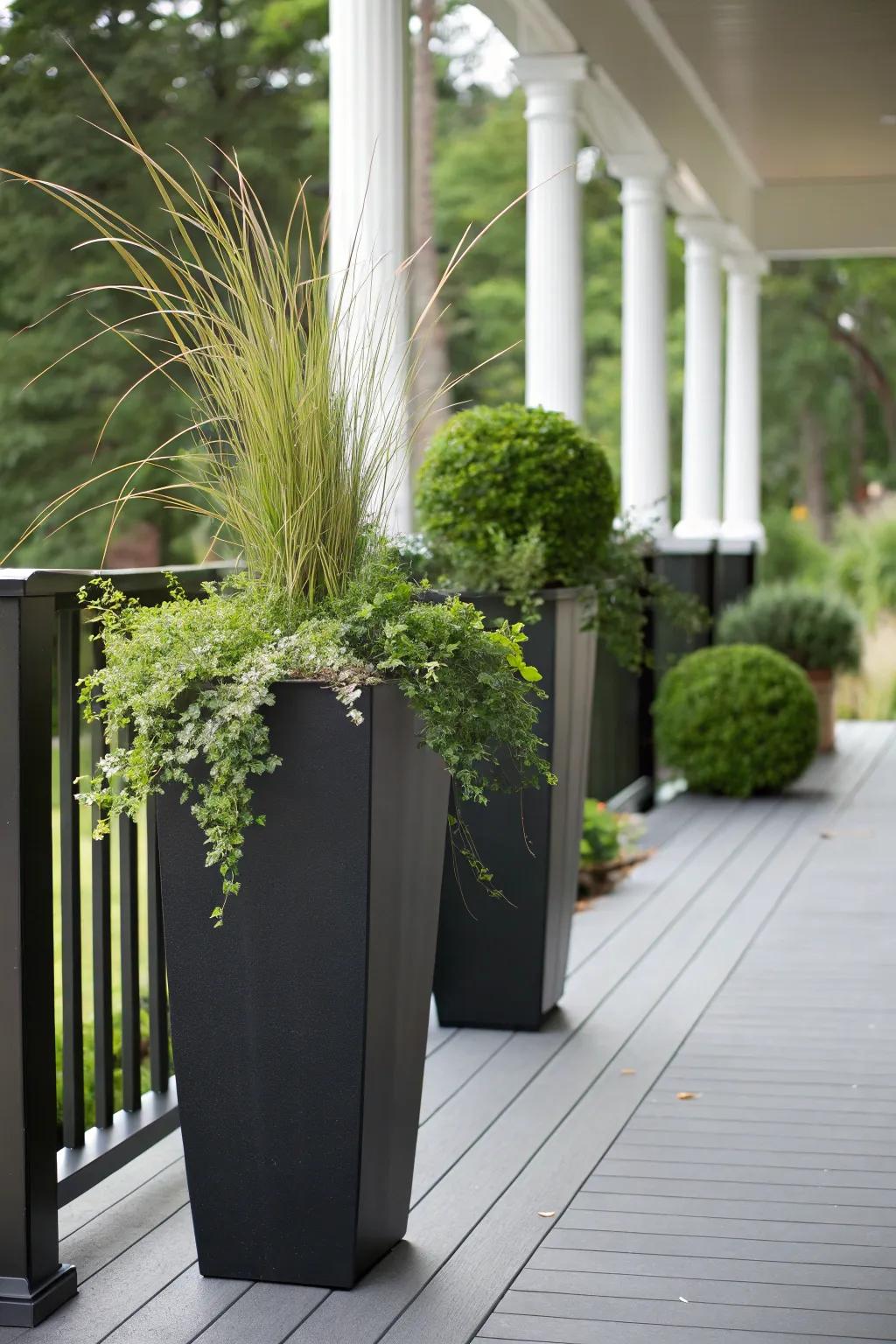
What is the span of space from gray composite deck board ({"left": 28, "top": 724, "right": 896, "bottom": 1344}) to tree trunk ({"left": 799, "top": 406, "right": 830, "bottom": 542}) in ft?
68.6

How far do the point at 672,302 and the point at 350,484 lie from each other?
21695mm

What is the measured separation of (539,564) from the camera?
12.4 feet

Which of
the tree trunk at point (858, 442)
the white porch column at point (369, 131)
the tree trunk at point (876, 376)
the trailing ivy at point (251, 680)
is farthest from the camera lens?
the tree trunk at point (858, 442)

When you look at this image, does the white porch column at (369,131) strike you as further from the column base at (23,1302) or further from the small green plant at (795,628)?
the small green plant at (795,628)

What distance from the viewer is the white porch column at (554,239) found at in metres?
6.40

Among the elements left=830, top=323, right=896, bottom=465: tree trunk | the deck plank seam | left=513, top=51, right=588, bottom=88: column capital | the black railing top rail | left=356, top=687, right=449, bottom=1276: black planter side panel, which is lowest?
the deck plank seam

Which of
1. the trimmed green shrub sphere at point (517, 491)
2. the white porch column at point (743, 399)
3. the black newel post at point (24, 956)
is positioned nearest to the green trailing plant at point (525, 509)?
the trimmed green shrub sphere at point (517, 491)

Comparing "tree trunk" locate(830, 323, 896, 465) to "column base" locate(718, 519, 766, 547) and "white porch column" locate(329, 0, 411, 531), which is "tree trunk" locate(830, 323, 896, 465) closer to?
"column base" locate(718, 519, 766, 547)

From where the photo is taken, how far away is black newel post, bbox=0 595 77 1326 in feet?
7.90

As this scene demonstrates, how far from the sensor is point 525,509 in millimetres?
3924

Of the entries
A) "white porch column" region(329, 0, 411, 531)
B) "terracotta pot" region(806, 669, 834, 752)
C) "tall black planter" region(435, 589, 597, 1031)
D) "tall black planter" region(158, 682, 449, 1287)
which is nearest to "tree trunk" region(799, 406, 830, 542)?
"terracotta pot" region(806, 669, 834, 752)

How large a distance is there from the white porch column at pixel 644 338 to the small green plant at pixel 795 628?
0.79 metres

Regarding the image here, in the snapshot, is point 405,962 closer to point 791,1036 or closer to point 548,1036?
point 548,1036

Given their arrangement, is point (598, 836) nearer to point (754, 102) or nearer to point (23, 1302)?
point (23, 1302)
